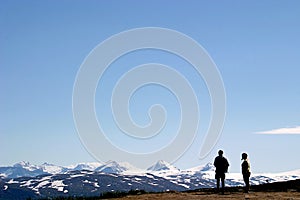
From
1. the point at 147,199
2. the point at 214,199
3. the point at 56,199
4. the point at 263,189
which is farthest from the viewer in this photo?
the point at 56,199

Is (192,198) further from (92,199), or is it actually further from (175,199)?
(92,199)

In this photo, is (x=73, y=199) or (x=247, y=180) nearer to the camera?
(x=247, y=180)

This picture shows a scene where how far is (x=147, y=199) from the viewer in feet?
110

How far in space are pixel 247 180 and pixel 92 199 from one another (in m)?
11.5

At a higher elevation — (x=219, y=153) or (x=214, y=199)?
(x=219, y=153)

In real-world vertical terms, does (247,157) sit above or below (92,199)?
above

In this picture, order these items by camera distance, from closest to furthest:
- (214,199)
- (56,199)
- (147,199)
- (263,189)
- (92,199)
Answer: (214,199) → (147,199) → (92,199) → (263,189) → (56,199)

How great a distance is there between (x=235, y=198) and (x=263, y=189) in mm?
10053

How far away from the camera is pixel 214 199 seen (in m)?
31.5

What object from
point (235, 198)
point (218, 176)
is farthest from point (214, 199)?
point (218, 176)

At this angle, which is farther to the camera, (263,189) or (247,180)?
(263,189)

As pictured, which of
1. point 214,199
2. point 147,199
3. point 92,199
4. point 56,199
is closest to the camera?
point 214,199

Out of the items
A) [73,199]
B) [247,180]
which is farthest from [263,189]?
[73,199]

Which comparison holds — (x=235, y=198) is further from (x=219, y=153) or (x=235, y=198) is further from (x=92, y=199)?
(x=92, y=199)
